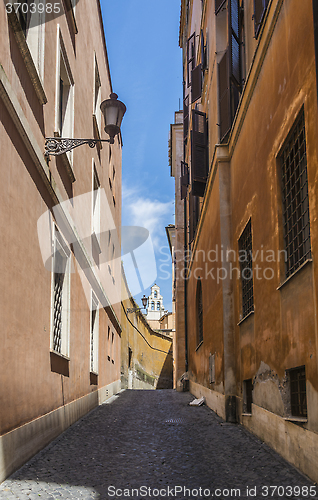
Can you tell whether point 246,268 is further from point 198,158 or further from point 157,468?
point 198,158

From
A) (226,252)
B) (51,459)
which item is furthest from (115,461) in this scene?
(226,252)

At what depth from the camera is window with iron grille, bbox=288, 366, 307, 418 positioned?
4.89 m

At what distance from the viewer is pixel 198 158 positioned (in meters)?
12.7

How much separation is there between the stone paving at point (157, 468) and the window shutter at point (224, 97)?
18.1ft

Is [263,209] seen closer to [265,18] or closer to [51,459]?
[265,18]

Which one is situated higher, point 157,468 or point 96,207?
point 96,207

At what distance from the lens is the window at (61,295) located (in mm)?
7731

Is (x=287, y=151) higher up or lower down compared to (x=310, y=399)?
higher up

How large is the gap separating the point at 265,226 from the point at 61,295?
3.67m

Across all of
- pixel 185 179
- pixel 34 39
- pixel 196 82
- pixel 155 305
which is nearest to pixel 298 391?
pixel 34 39

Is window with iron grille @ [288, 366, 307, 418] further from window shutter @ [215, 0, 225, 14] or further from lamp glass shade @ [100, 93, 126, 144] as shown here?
window shutter @ [215, 0, 225, 14]

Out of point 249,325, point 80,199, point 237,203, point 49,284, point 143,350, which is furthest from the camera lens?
point 143,350

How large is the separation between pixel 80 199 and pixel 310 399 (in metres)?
6.95

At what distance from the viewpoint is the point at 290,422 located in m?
4.99
